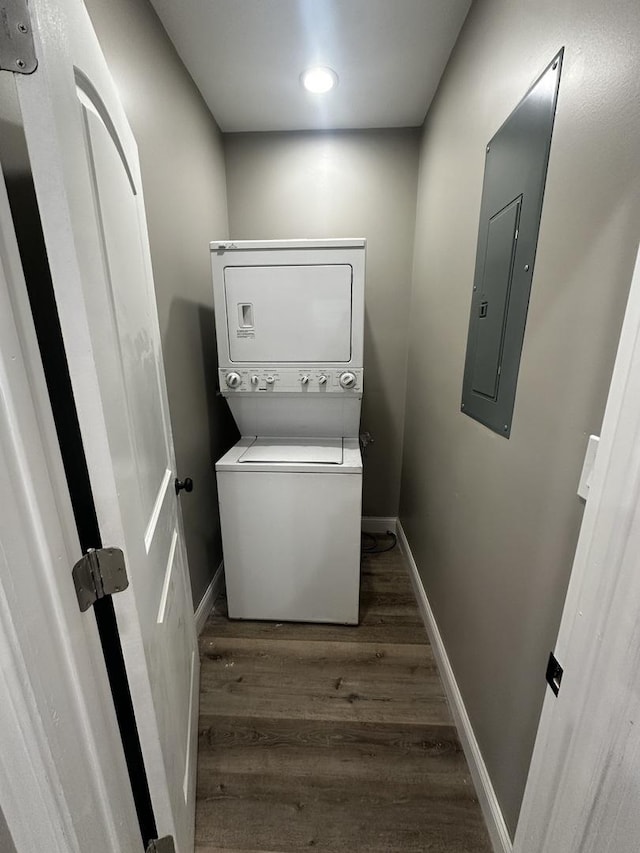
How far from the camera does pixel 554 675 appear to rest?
0.55 metres

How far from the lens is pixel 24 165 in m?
0.57

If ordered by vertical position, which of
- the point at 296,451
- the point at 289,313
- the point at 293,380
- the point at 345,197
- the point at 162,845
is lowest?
the point at 162,845

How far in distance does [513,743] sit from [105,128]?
1.75 metres

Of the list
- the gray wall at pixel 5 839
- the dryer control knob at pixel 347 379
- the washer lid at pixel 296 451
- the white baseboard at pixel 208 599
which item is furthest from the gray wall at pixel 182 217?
the gray wall at pixel 5 839

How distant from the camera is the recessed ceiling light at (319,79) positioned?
1.49 m

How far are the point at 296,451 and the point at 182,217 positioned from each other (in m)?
1.19

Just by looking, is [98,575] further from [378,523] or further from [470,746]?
→ [378,523]

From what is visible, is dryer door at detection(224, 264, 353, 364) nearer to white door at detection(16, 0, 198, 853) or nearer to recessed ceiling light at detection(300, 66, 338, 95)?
white door at detection(16, 0, 198, 853)

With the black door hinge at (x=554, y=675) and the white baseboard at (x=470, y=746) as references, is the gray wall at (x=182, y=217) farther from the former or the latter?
the black door hinge at (x=554, y=675)

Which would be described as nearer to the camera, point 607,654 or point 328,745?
point 607,654

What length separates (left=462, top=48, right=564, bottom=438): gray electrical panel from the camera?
81cm

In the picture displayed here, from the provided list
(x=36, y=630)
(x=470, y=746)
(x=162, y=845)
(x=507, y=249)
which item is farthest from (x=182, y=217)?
(x=470, y=746)

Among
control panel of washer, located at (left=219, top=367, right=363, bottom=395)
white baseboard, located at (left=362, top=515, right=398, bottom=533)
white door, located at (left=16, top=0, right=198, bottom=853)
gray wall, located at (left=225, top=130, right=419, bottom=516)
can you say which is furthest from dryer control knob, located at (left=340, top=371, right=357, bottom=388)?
white baseboard, located at (left=362, top=515, right=398, bottom=533)

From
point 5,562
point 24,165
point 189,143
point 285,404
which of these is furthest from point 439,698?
point 189,143
